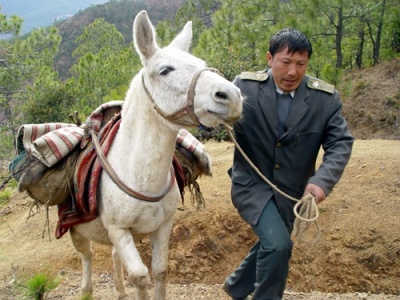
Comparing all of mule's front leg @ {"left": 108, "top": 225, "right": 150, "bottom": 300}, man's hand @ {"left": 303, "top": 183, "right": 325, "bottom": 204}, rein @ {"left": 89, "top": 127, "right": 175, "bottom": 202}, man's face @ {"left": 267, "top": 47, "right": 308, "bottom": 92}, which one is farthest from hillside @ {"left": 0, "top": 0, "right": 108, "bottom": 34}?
man's hand @ {"left": 303, "top": 183, "right": 325, "bottom": 204}

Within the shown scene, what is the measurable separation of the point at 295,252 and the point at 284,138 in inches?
106

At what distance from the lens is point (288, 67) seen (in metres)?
2.83

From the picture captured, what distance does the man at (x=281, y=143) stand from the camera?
280cm

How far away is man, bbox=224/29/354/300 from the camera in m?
2.80

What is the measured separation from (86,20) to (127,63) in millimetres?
46332

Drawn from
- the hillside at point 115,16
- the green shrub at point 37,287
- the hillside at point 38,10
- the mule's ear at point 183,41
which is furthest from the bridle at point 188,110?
the hillside at point 38,10

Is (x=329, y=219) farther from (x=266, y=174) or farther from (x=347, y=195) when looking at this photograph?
(x=266, y=174)

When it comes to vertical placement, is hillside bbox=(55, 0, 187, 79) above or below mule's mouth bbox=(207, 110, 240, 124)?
below

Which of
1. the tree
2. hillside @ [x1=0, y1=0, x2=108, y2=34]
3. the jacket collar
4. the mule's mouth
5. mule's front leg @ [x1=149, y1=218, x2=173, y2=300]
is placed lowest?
hillside @ [x1=0, y1=0, x2=108, y2=34]

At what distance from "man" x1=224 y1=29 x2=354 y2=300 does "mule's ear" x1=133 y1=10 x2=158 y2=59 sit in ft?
2.31

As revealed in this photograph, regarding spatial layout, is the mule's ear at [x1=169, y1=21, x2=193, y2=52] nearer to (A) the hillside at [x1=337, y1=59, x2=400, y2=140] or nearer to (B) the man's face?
(B) the man's face

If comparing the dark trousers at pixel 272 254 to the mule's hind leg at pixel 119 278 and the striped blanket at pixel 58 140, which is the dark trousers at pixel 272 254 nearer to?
the striped blanket at pixel 58 140

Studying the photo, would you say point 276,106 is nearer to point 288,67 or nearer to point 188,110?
point 288,67

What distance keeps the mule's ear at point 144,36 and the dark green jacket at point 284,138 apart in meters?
0.70
